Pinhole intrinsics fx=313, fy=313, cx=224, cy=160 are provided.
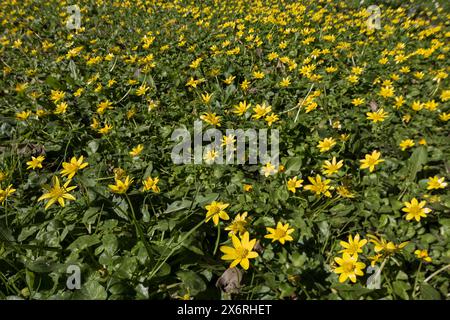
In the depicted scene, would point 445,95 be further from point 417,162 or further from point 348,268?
point 348,268

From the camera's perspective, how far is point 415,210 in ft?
5.45

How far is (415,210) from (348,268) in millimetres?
543

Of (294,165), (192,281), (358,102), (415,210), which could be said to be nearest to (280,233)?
(192,281)

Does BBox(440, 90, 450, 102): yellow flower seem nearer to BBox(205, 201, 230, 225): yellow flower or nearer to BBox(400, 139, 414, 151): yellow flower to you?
BBox(400, 139, 414, 151): yellow flower

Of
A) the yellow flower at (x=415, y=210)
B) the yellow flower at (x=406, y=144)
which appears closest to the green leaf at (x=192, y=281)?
the yellow flower at (x=415, y=210)

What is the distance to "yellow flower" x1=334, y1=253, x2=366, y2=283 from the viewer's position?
142 centimetres

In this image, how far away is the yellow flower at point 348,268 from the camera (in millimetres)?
1421

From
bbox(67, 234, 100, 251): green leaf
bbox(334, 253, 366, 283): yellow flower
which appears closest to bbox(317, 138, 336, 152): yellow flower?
bbox(334, 253, 366, 283): yellow flower

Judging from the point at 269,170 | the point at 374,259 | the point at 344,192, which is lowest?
the point at 374,259

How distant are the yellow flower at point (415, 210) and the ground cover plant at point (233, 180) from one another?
16mm

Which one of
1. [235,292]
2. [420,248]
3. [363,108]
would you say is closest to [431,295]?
[420,248]

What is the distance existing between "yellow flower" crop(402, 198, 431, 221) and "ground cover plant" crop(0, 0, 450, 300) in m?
0.02

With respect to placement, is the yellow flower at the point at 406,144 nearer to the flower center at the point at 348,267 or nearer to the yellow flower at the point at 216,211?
the flower center at the point at 348,267

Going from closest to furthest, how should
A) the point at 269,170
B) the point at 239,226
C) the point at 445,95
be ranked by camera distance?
the point at 239,226, the point at 269,170, the point at 445,95
